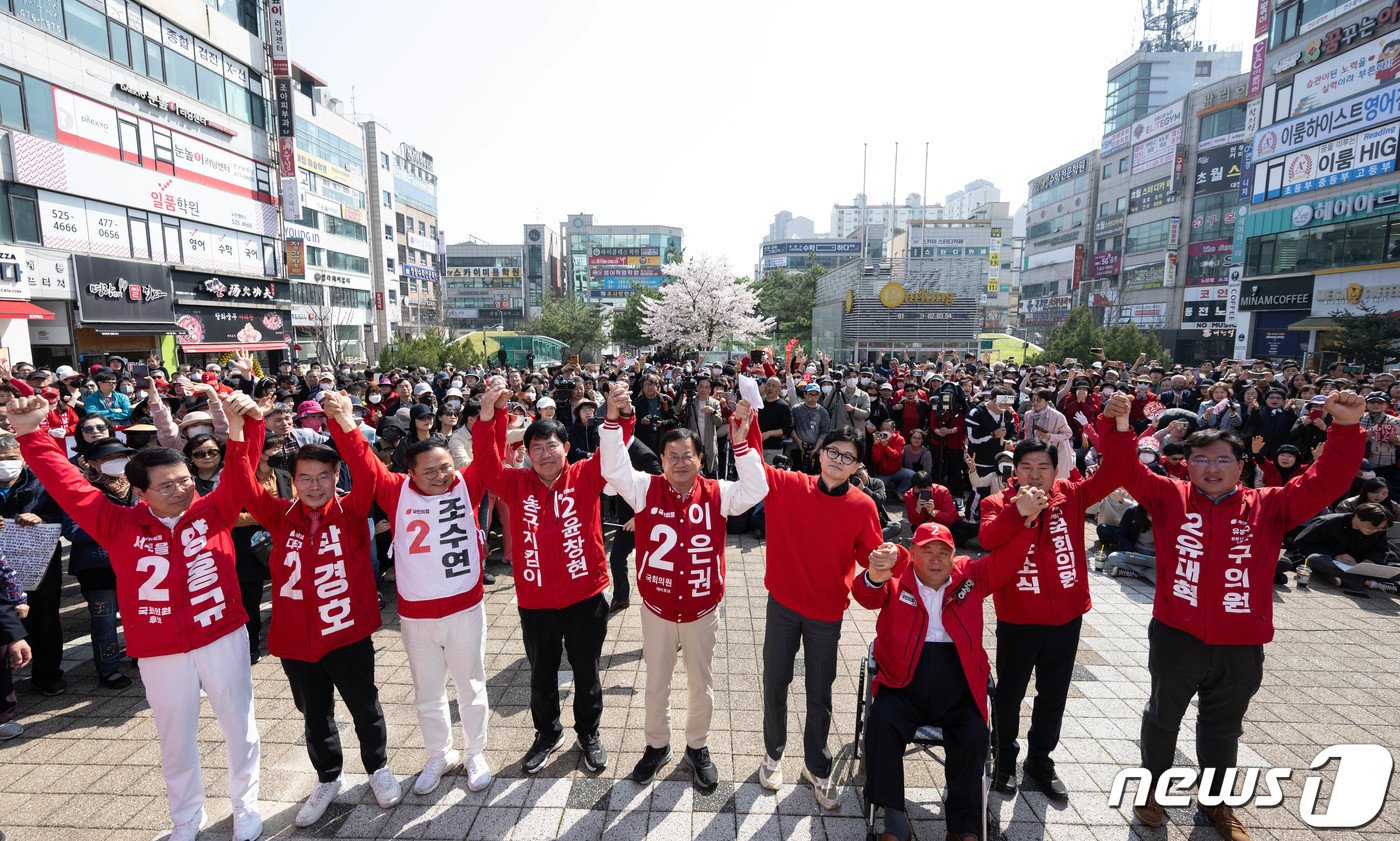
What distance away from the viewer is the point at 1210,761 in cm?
356

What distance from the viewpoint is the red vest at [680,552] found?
3.68m

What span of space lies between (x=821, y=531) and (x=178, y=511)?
331cm

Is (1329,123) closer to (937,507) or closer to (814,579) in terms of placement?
(937,507)

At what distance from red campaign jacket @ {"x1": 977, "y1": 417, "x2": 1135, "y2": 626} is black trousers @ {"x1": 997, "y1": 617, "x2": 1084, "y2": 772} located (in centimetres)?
8

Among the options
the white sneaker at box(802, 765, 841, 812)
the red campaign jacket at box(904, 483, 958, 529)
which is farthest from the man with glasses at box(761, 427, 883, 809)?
the red campaign jacket at box(904, 483, 958, 529)

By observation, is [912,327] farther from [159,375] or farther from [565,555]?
[565,555]

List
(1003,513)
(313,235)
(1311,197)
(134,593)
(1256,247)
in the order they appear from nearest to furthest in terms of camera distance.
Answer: (134,593), (1003,513), (1311,197), (1256,247), (313,235)

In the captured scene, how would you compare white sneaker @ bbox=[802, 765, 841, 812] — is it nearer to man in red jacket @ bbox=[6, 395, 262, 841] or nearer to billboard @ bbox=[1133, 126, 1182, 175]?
man in red jacket @ bbox=[6, 395, 262, 841]

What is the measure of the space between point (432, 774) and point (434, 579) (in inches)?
45.6

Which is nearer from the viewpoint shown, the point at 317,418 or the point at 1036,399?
the point at 317,418

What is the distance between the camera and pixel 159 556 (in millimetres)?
3234

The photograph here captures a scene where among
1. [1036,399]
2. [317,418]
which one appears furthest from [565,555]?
[1036,399]

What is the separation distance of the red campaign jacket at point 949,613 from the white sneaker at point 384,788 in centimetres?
271

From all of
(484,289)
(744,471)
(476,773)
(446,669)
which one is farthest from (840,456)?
(484,289)
